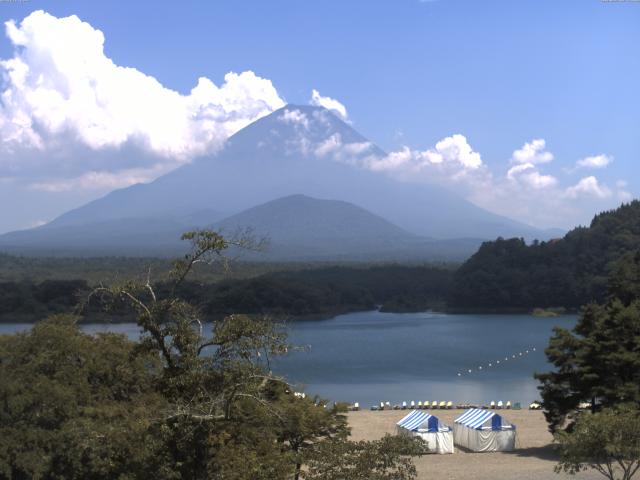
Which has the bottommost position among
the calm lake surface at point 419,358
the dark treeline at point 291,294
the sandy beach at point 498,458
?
the calm lake surface at point 419,358

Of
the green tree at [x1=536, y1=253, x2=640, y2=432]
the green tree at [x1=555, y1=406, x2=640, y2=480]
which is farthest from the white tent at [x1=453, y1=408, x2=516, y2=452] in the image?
the green tree at [x1=555, y1=406, x2=640, y2=480]

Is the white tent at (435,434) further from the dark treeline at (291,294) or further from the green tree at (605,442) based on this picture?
the dark treeline at (291,294)

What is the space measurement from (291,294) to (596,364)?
45798 mm

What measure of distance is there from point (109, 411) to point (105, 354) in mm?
2582

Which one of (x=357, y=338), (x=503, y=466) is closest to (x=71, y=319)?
(x=503, y=466)

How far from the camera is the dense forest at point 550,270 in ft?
204

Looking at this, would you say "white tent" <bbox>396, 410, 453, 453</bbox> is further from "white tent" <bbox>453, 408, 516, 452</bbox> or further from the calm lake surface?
the calm lake surface

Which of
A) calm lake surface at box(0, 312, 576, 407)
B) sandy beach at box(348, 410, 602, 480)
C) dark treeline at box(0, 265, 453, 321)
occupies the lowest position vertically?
calm lake surface at box(0, 312, 576, 407)

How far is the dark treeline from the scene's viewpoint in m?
55.4

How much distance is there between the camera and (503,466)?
48.6 ft

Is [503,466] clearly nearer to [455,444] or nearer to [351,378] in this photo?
[455,444]

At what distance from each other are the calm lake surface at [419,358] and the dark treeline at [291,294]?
2382 mm

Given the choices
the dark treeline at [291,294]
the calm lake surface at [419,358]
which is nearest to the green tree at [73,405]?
the calm lake surface at [419,358]

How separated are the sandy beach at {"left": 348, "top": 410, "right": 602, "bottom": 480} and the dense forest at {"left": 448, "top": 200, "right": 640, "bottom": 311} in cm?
4168
